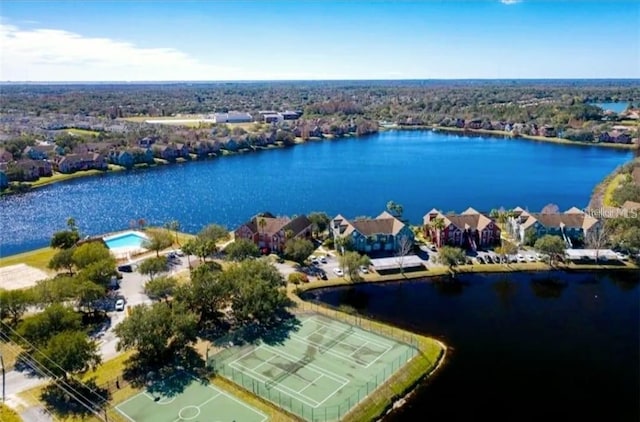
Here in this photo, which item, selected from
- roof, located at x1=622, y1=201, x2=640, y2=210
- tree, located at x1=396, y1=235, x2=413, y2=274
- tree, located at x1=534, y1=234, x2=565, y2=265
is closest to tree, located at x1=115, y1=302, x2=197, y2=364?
tree, located at x1=396, y1=235, x2=413, y2=274

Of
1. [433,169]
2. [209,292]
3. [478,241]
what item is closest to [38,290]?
[209,292]

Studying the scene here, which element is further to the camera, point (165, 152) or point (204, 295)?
point (165, 152)

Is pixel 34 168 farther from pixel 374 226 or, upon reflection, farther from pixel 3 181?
pixel 374 226

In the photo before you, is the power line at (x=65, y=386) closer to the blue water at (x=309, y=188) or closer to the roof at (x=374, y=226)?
the roof at (x=374, y=226)

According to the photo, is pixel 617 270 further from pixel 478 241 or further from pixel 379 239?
pixel 379 239

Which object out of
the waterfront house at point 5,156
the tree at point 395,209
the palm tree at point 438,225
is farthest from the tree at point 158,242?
the waterfront house at point 5,156

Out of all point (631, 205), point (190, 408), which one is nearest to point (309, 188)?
point (631, 205)
